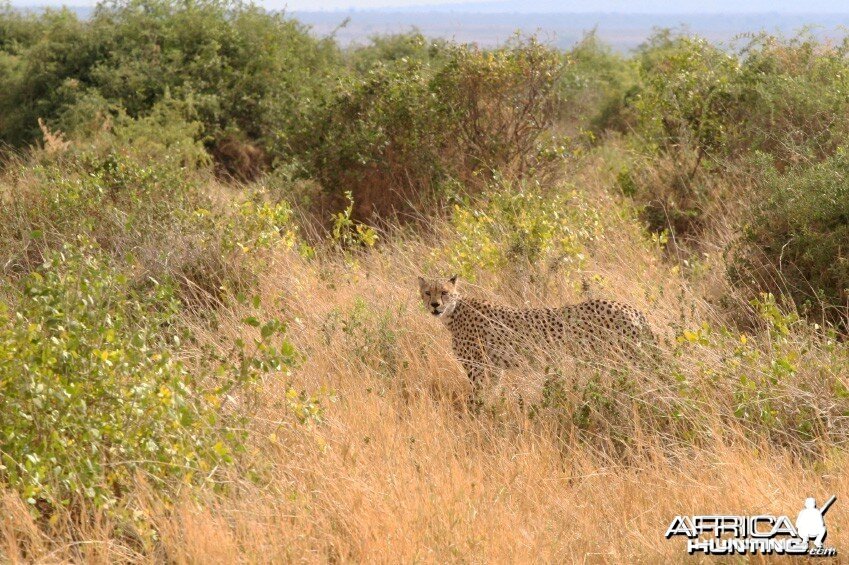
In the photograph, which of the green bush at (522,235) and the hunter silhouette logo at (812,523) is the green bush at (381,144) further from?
the hunter silhouette logo at (812,523)

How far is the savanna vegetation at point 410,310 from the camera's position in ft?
12.2

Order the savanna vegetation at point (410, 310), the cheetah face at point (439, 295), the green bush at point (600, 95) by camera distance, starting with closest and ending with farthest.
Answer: the savanna vegetation at point (410, 310)
the cheetah face at point (439, 295)
the green bush at point (600, 95)

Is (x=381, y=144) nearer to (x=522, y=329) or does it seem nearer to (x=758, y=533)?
(x=522, y=329)

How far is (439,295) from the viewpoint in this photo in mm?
5902

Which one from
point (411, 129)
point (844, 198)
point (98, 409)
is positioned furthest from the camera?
point (411, 129)

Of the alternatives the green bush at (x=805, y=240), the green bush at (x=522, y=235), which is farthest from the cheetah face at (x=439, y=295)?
the green bush at (x=805, y=240)

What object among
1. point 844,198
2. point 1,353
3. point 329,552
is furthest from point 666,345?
point 1,353

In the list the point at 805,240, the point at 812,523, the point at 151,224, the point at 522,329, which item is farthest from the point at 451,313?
the point at 812,523

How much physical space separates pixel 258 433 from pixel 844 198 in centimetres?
350

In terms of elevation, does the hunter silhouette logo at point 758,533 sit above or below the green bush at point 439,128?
below

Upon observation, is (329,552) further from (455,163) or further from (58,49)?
(58,49)

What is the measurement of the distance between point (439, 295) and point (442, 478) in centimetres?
185

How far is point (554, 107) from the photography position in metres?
9.02

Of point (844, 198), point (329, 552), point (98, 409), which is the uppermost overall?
point (844, 198)
